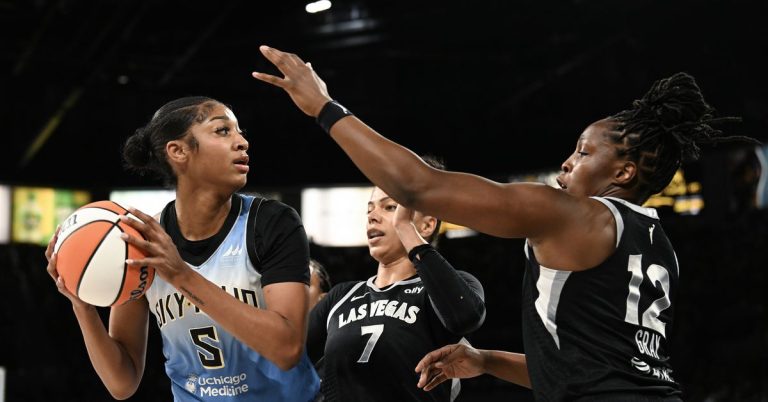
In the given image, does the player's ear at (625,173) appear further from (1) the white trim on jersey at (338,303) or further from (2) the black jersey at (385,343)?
(1) the white trim on jersey at (338,303)

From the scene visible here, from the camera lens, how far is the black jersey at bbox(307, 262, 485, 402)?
11.6 ft

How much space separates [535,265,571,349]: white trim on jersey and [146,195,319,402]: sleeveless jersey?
976mm

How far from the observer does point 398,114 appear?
15133 mm

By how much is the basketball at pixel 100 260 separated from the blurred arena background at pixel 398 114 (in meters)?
7.67

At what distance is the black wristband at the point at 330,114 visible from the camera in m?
2.46

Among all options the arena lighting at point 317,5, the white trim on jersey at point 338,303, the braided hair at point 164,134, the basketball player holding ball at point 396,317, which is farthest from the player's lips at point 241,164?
the arena lighting at point 317,5

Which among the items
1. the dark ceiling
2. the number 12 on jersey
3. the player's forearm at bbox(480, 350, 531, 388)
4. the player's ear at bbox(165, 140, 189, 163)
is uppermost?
the dark ceiling

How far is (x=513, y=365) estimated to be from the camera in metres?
3.31

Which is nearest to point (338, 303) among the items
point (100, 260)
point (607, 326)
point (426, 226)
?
point (426, 226)

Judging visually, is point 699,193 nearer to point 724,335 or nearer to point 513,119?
point 724,335

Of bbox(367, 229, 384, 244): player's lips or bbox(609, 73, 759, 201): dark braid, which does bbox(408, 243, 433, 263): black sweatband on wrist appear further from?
bbox(609, 73, 759, 201): dark braid

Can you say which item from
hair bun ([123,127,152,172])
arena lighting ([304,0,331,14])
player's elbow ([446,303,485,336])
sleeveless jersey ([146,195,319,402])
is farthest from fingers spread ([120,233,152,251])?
arena lighting ([304,0,331,14])

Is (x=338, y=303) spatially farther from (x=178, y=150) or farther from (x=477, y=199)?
(x=477, y=199)

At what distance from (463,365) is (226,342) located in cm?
87
